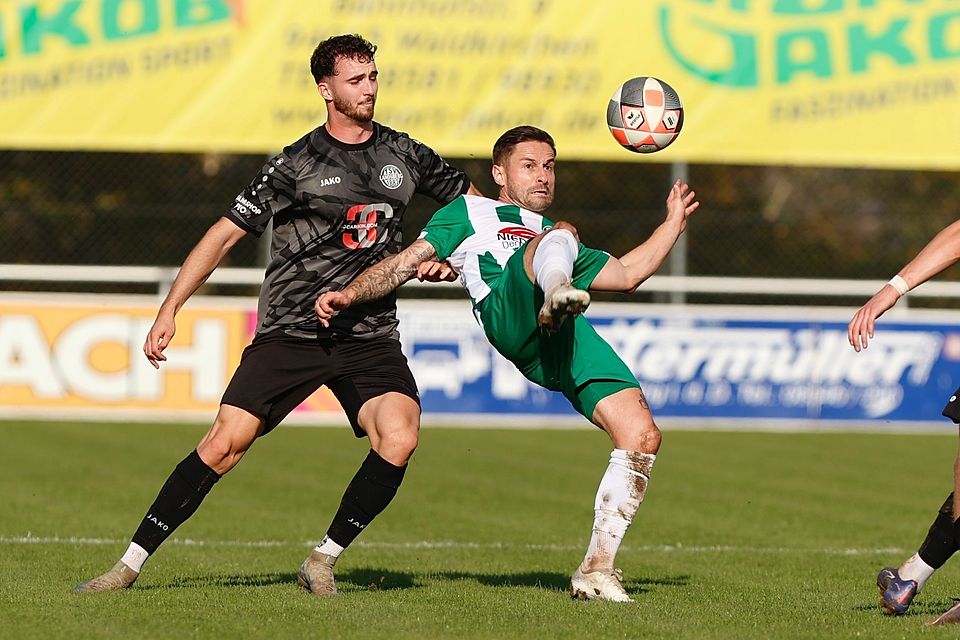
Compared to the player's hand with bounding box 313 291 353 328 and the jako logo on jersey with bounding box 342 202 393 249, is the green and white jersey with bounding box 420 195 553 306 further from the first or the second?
the player's hand with bounding box 313 291 353 328

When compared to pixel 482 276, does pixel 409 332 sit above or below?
below

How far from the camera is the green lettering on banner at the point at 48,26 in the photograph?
60.6 ft

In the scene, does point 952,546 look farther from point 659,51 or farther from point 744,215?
point 744,215

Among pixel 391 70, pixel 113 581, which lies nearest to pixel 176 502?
pixel 113 581

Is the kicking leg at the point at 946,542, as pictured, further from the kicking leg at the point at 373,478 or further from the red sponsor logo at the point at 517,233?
the kicking leg at the point at 373,478

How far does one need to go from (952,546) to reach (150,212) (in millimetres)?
14241

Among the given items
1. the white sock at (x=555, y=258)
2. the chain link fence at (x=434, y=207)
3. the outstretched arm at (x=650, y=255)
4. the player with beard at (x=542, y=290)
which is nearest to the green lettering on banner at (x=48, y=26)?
the chain link fence at (x=434, y=207)

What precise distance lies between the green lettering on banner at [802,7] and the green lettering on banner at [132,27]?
693cm

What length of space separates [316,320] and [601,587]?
1695 millimetres

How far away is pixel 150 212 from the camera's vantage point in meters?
19.4

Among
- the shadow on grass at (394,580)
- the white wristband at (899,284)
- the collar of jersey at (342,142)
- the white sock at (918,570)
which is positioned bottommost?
the shadow on grass at (394,580)

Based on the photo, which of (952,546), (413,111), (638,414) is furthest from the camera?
(413,111)

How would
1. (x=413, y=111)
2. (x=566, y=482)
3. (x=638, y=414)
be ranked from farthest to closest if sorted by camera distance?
(x=413, y=111) < (x=566, y=482) < (x=638, y=414)

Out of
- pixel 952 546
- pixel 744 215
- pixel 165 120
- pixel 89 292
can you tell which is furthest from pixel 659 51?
pixel 952 546
